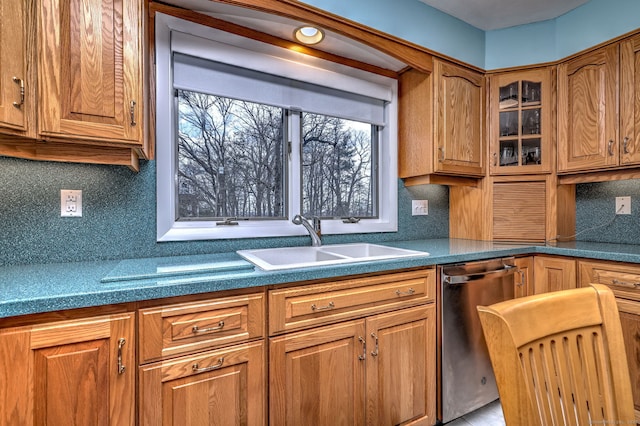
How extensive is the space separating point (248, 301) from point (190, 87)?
1.17m

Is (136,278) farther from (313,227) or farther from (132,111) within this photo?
(313,227)

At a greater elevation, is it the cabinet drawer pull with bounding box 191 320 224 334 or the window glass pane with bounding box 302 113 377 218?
the window glass pane with bounding box 302 113 377 218

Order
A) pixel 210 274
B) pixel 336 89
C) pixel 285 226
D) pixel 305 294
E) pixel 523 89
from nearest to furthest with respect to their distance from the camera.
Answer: pixel 210 274, pixel 305 294, pixel 285 226, pixel 336 89, pixel 523 89

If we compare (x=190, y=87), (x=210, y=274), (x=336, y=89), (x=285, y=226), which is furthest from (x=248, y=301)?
(x=336, y=89)

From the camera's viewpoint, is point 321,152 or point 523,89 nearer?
point 321,152

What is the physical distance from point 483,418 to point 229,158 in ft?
6.78

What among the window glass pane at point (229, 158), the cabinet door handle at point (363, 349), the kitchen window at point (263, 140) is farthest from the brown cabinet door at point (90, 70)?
the cabinet door handle at point (363, 349)

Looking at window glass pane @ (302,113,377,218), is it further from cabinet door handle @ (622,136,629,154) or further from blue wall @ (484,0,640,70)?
cabinet door handle @ (622,136,629,154)

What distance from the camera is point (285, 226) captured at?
1936mm

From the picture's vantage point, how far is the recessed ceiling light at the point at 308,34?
5.70 ft

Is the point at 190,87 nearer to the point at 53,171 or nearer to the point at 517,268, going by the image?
the point at 53,171

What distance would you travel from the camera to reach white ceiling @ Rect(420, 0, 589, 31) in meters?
2.08

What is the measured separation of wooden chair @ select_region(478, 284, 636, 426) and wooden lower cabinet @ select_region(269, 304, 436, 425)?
802mm

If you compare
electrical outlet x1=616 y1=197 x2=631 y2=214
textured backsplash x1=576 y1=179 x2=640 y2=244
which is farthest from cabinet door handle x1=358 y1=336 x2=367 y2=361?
electrical outlet x1=616 y1=197 x2=631 y2=214
